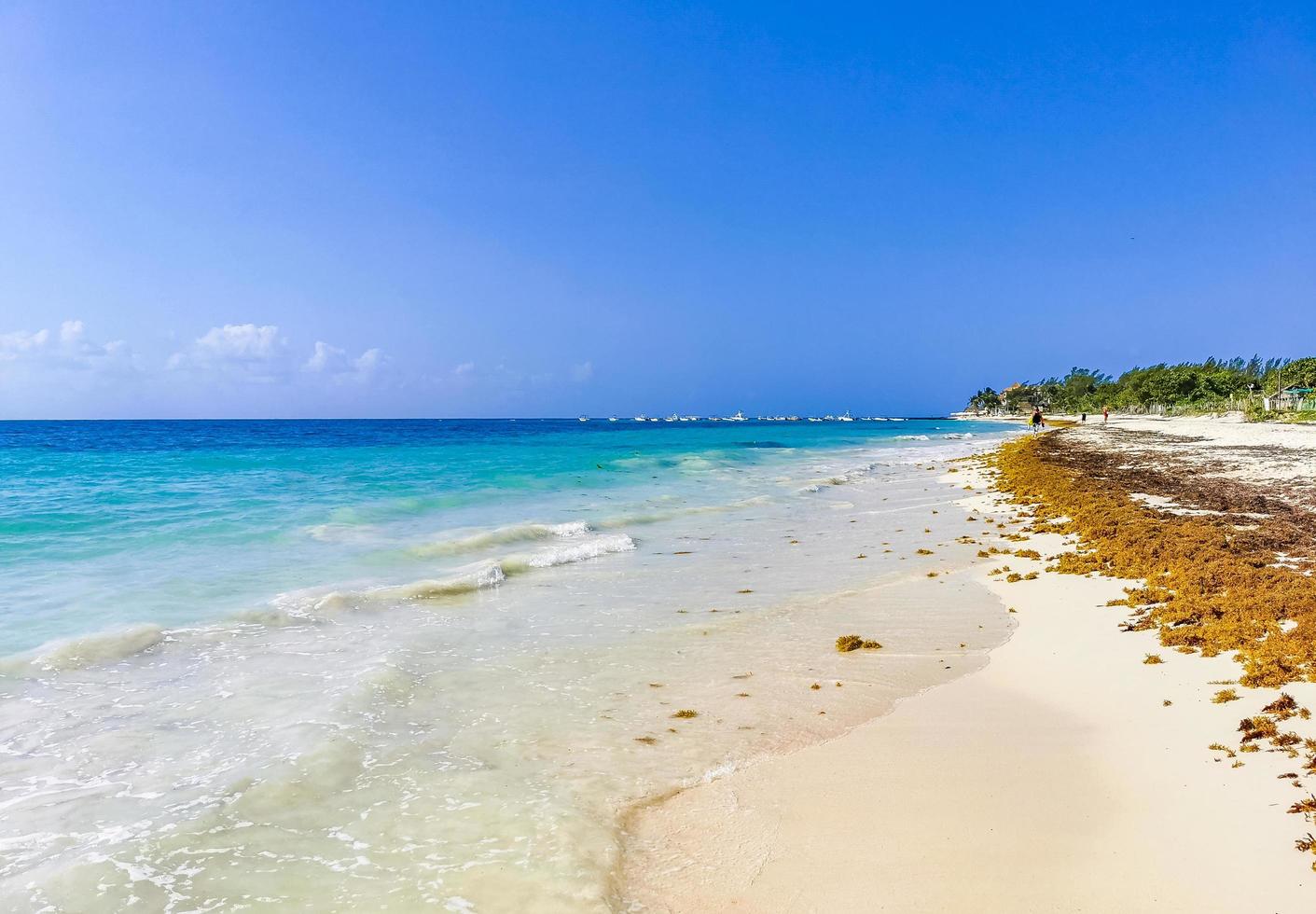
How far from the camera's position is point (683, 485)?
2806 cm

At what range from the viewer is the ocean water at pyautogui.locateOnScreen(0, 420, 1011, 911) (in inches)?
160

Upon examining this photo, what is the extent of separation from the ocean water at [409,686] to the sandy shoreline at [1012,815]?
1.37ft

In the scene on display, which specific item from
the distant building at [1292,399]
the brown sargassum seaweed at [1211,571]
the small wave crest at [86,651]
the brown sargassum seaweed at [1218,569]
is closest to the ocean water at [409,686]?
the small wave crest at [86,651]

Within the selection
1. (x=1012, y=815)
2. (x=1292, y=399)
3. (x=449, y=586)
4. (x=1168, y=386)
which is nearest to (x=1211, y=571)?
(x=1012, y=815)

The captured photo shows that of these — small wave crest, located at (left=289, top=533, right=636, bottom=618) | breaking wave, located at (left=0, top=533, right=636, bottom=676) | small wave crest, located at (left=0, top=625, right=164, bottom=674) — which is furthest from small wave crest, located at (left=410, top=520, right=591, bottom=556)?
small wave crest, located at (left=0, top=625, right=164, bottom=674)

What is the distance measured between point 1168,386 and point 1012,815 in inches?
4451

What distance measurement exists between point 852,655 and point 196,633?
846 centimetres

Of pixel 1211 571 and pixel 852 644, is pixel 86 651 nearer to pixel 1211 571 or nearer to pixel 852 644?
pixel 852 644

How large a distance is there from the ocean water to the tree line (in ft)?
281

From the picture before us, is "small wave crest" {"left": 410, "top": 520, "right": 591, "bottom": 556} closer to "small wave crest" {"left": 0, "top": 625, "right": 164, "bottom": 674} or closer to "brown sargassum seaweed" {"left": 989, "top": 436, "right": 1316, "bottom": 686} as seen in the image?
"small wave crest" {"left": 0, "top": 625, "right": 164, "bottom": 674}

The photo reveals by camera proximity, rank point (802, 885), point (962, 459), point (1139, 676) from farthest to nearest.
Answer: point (962, 459), point (1139, 676), point (802, 885)

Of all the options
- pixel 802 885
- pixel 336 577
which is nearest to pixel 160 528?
pixel 336 577

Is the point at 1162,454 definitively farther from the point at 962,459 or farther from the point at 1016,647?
the point at 1016,647

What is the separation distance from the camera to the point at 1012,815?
423 cm
